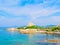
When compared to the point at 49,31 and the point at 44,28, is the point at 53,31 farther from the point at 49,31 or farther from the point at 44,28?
the point at 44,28

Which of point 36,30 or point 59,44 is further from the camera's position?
point 36,30

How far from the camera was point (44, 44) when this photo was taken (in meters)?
9.09

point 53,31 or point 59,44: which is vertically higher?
point 53,31

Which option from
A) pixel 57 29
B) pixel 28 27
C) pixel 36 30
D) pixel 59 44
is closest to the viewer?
pixel 59 44

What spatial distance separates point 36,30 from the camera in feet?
70.5

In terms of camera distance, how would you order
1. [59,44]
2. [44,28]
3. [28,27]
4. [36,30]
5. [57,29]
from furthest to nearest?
[28,27] < [36,30] < [44,28] < [57,29] < [59,44]

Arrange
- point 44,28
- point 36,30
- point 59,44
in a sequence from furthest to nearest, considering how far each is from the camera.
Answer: point 36,30, point 44,28, point 59,44

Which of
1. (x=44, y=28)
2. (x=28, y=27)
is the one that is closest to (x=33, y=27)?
(x=28, y=27)

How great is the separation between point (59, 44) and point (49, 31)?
9602mm

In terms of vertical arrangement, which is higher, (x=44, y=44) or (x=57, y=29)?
(x=57, y=29)

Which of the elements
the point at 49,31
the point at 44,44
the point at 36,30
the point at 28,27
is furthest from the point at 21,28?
the point at 44,44

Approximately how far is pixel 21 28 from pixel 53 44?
14.8 meters

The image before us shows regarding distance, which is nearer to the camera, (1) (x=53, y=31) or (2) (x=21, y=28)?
(1) (x=53, y=31)

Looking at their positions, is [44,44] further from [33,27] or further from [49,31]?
[33,27]
